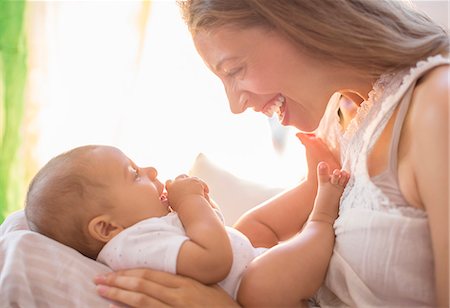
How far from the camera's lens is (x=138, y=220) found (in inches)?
48.5

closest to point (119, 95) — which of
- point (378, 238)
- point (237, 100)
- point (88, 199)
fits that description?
point (237, 100)

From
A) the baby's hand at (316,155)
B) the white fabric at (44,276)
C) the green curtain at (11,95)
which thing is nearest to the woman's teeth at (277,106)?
the baby's hand at (316,155)

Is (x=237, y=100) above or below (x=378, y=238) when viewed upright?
above

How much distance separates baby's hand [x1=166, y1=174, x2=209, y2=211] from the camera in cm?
127

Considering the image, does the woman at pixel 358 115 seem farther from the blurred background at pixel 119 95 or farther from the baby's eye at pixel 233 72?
the blurred background at pixel 119 95

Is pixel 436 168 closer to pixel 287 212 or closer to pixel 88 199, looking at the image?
pixel 287 212

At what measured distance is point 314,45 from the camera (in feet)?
4.30

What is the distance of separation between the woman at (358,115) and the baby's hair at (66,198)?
140 mm

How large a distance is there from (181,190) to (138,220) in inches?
4.5

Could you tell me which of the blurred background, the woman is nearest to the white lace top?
the woman

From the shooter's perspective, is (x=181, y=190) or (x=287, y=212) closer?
(x=181, y=190)

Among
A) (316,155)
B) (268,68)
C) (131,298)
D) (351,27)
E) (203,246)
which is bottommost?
(131,298)

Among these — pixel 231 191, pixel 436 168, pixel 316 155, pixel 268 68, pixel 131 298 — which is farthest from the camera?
pixel 231 191

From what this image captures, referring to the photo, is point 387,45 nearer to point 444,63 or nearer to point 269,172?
point 444,63
